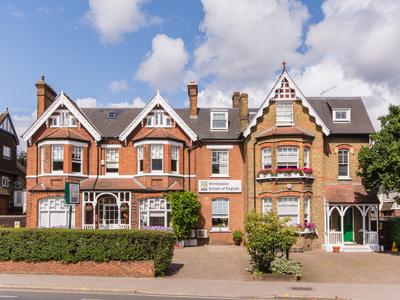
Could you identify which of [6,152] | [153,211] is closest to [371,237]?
[153,211]

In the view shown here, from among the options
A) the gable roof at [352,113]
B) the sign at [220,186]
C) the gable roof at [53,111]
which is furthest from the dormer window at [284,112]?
the gable roof at [53,111]

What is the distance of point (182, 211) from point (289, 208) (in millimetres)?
6808

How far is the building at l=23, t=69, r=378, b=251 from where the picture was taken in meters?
30.5

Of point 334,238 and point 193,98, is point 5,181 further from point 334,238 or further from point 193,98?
point 334,238

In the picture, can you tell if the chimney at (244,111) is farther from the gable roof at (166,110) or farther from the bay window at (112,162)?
the bay window at (112,162)

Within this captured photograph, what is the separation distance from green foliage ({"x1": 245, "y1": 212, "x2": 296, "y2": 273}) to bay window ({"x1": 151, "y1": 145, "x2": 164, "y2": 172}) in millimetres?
12072

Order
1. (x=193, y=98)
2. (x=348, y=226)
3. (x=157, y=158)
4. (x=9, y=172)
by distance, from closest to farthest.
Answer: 1. (x=348, y=226)
2. (x=157, y=158)
3. (x=193, y=98)
4. (x=9, y=172)

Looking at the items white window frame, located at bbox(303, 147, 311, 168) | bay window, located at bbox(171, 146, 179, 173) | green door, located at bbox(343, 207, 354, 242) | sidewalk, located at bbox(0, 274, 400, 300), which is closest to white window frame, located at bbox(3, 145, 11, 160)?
bay window, located at bbox(171, 146, 179, 173)

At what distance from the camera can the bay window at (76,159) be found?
106ft

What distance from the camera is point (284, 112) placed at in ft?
104

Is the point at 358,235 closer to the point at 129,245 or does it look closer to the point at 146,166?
the point at 146,166

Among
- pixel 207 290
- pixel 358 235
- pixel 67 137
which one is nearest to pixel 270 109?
pixel 358 235

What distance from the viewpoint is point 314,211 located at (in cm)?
3058

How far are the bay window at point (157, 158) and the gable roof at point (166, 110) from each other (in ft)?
6.75
